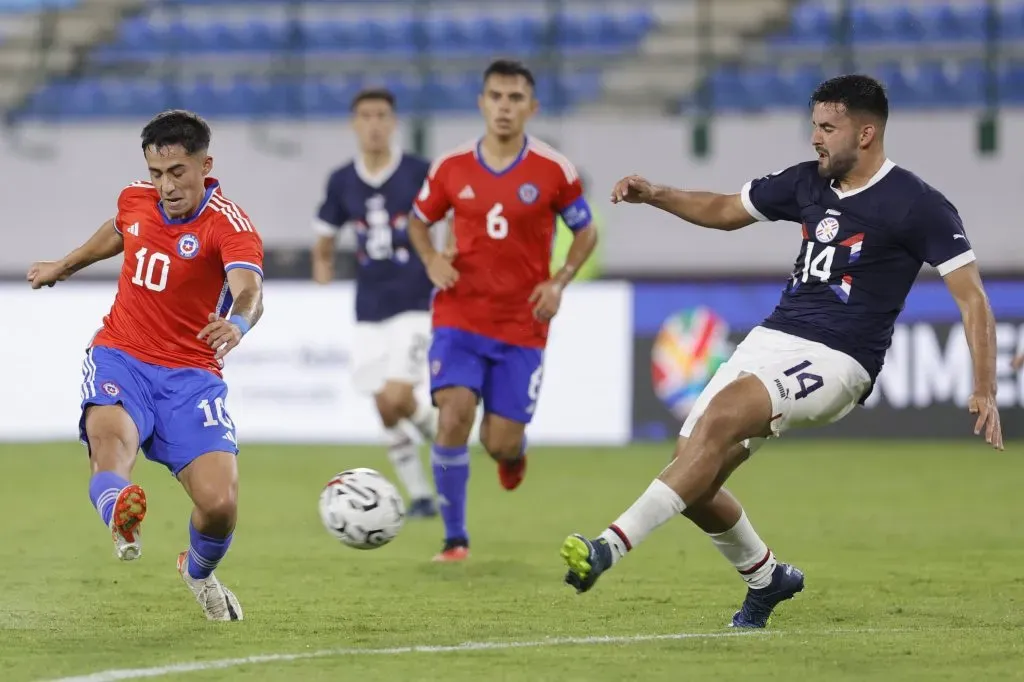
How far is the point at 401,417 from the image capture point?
10.4 m

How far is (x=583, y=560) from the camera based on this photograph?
5309 millimetres

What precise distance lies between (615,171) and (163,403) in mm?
12652

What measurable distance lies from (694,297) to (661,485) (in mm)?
9474

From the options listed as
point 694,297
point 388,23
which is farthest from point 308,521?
point 388,23

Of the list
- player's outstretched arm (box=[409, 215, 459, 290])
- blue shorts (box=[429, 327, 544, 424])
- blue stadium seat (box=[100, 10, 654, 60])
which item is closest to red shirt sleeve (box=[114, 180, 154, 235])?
player's outstretched arm (box=[409, 215, 459, 290])

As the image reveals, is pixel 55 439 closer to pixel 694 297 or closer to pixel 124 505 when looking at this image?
pixel 694 297

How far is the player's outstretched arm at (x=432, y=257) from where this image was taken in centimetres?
845

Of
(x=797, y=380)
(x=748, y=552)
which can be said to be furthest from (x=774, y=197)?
(x=748, y=552)

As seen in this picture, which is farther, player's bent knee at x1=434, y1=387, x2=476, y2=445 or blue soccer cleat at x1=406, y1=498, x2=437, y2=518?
blue soccer cleat at x1=406, y1=498, x2=437, y2=518

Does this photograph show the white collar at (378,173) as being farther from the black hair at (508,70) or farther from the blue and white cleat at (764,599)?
the blue and white cleat at (764,599)

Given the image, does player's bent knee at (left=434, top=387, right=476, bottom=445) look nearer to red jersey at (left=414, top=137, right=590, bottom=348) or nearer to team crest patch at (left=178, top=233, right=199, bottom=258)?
red jersey at (left=414, top=137, right=590, bottom=348)

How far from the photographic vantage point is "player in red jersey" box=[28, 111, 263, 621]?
19.9 feet

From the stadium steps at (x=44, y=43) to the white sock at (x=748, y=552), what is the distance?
15328 mm

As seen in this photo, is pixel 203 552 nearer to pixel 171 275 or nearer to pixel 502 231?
pixel 171 275
